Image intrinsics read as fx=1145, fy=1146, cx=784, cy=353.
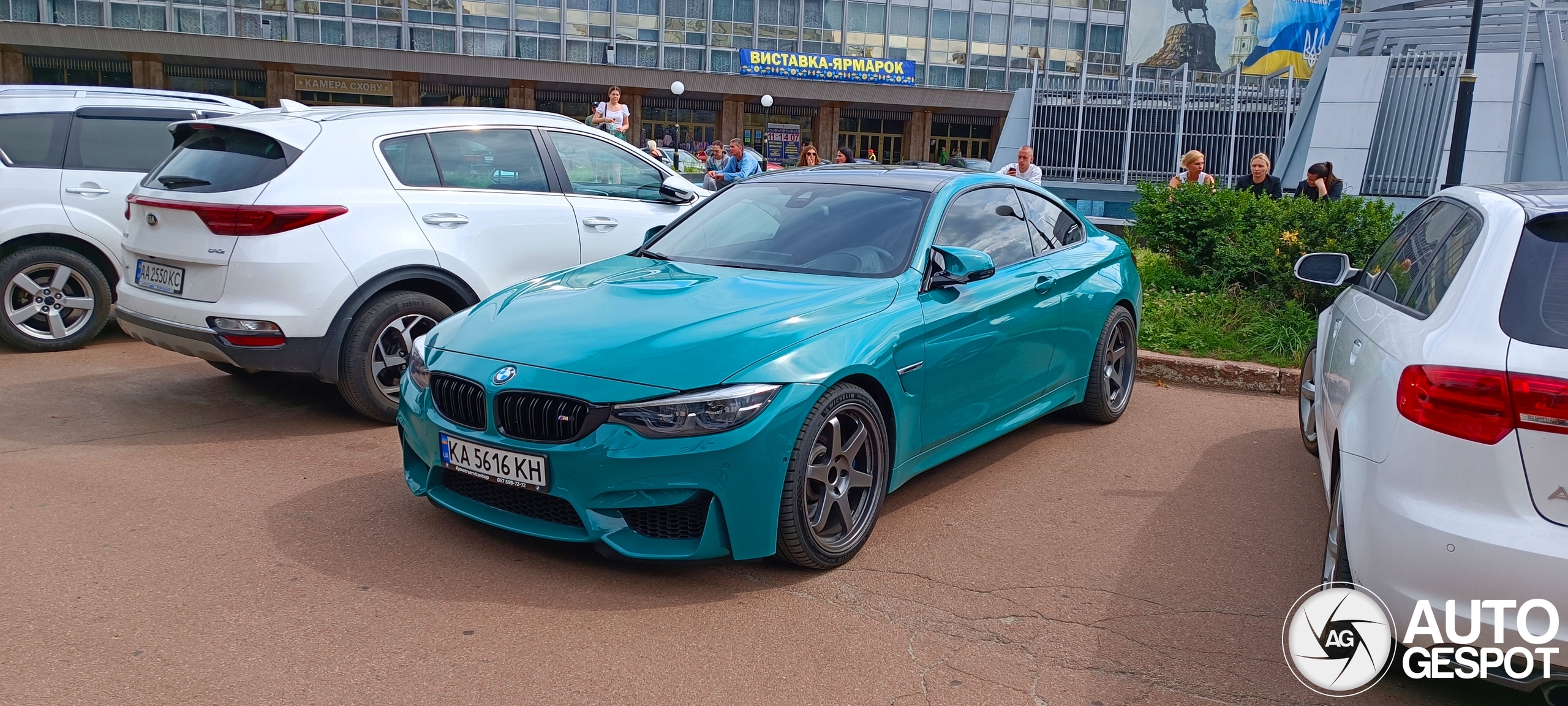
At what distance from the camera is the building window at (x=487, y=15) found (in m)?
44.2

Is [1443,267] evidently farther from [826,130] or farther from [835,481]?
[826,130]

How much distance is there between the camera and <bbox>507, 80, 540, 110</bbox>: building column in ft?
153

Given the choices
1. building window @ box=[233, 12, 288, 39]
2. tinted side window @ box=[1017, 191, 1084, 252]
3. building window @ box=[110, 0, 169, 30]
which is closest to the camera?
tinted side window @ box=[1017, 191, 1084, 252]

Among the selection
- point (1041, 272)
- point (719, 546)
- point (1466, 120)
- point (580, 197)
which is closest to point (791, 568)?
point (719, 546)

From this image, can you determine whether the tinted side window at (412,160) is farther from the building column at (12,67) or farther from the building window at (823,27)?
the building window at (823,27)

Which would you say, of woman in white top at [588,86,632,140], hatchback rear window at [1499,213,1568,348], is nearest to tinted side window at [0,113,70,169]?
woman in white top at [588,86,632,140]

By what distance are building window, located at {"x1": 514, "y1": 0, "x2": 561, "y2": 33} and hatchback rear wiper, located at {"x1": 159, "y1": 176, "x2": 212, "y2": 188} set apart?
41.1m

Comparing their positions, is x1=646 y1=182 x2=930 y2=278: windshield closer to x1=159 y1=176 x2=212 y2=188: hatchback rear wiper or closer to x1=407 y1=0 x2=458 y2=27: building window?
x1=159 y1=176 x2=212 y2=188: hatchback rear wiper

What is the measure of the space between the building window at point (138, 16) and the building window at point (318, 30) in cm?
437

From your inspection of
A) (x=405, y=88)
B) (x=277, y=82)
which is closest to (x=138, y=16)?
(x=277, y=82)

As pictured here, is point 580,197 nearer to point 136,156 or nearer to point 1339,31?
point 136,156

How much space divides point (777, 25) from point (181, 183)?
44.7 meters

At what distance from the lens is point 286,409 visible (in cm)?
650

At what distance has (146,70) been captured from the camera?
42.4 metres
